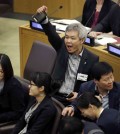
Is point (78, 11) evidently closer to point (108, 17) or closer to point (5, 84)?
point (108, 17)

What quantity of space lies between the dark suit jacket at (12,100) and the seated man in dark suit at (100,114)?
2.06ft

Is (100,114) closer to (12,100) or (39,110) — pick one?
(39,110)

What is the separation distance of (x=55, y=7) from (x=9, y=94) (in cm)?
489

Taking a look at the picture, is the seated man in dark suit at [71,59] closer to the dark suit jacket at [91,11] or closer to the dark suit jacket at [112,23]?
the dark suit jacket at [112,23]

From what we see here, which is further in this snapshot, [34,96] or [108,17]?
[108,17]

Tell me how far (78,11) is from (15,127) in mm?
5198

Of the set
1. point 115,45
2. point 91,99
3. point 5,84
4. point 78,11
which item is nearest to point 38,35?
point 115,45

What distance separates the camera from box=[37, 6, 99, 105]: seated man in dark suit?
3.24 meters

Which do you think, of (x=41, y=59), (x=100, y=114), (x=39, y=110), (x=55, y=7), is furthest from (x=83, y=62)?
(x=55, y=7)

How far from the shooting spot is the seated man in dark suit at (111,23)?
4305 mm

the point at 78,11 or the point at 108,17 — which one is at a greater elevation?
the point at 108,17

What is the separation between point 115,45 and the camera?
3459mm

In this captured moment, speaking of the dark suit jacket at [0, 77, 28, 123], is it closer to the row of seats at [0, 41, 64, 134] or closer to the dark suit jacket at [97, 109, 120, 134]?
the row of seats at [0, 41, 64, 134]

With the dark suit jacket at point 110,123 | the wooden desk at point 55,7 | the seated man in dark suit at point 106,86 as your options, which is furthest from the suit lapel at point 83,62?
the wooden desk at point 55,7
